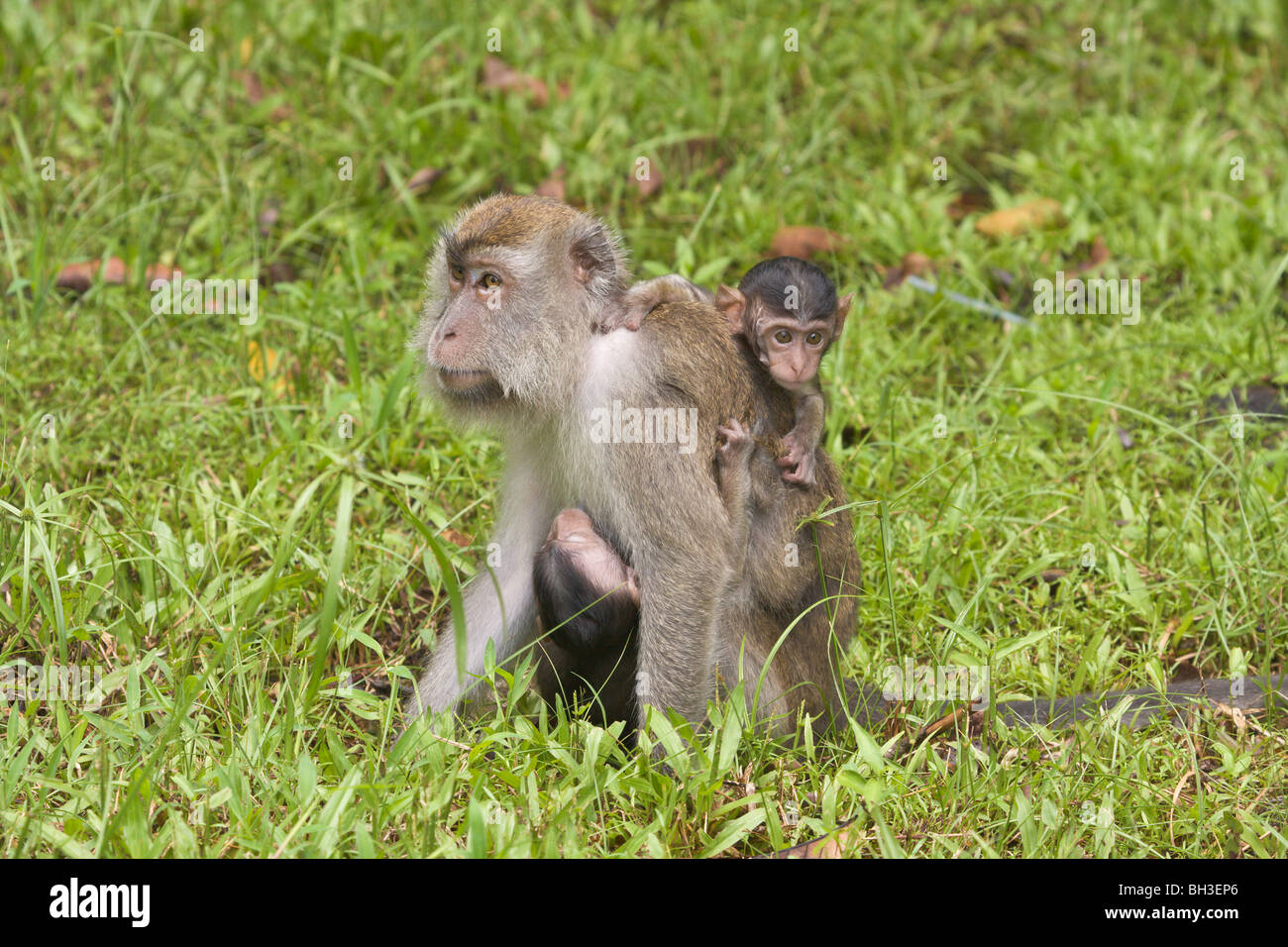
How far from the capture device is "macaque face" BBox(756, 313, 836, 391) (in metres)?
4.56

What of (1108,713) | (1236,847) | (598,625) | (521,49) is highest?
(521,49)

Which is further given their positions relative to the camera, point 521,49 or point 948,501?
point 521,49

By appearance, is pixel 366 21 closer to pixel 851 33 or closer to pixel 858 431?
pixel 851 33

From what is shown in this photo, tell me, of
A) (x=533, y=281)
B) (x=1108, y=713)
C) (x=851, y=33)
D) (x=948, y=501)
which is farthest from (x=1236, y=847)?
(x=851, y=33)

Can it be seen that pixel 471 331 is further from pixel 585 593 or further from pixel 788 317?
pixel 788 317

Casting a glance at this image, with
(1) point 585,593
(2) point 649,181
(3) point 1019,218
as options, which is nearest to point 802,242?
(2) point 649,181

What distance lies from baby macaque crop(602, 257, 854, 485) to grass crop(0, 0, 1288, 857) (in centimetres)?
44

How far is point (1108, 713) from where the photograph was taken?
14.1 feet

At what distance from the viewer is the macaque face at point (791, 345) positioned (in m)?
4.56

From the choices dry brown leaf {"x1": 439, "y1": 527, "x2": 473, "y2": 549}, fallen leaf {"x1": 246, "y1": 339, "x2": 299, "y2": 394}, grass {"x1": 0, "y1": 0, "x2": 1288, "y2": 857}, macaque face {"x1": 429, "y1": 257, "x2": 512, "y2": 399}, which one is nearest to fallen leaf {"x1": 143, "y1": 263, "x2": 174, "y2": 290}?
grass {"x1": 0, "y1": 0, "x2": 1288, "y2": 857}

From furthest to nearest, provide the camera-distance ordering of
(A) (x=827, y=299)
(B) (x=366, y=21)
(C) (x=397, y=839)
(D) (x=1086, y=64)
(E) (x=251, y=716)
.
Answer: (D) (x=1086, y=64)
(B) (x=366, y=21)
(A) (x=827, y=299)
(E) (x=251, y=716)
(C) (x=397, y=839)

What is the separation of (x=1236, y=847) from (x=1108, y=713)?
0.55m

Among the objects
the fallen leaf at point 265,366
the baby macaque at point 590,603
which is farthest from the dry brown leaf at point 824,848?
the fallen leaf at point 265,366

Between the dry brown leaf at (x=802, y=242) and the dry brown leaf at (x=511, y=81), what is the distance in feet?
5.54
